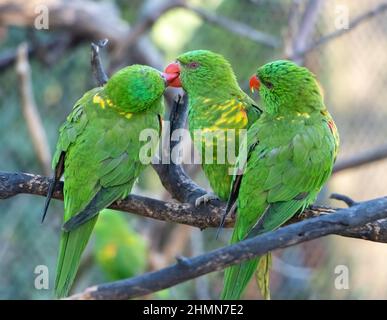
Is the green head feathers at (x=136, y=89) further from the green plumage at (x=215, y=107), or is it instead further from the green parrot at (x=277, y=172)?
the green parrot at (x=277, y=172)

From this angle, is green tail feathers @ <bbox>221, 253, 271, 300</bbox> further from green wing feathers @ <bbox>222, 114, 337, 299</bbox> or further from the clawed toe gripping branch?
the clawed toe gripping branch

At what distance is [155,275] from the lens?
107 cm

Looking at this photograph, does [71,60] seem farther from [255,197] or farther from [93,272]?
[255,197]

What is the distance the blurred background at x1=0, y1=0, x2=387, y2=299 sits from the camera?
2996 mm

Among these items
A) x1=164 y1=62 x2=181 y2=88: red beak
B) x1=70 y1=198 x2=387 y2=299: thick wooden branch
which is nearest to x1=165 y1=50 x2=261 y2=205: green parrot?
x1=164 y1=62 x2=181 y2=88: red beak

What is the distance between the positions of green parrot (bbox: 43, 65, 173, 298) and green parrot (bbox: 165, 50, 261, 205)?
0.08 meters

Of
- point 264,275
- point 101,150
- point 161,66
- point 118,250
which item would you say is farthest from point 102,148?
point 161,66

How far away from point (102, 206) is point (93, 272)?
2.27 metres

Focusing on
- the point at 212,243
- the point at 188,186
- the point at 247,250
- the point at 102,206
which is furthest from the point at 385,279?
the point at 247,250

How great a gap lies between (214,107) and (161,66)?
1.71 metres

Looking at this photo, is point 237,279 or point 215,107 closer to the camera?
point 237,279

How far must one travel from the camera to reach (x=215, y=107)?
71.5 inches

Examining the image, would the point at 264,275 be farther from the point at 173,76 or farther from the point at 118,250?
the point at 118,250

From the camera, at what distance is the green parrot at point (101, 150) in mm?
1702
